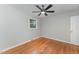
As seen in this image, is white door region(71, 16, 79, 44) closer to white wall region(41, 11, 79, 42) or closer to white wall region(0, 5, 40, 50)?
white wall region(41, 11, 79, 42)

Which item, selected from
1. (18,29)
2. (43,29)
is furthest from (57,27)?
(18,29)

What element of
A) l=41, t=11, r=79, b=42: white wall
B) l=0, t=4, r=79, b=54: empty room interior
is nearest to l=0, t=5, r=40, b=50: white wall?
l=0, t=4, r=79, b=54: empty room interior

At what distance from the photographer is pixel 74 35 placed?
137cm

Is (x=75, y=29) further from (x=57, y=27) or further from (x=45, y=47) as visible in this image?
(x=45, y=47)

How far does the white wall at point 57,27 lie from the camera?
54.3 inches

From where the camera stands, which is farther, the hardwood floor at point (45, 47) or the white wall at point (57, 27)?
the white wall at point (57, 27)

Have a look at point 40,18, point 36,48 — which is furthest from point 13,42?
point 40,18

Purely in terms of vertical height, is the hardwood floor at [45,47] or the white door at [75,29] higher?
the white door at [75,29]

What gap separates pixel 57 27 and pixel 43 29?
20 centimetres

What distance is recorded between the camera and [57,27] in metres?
1.45

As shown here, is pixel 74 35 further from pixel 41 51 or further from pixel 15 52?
pixel 15 52

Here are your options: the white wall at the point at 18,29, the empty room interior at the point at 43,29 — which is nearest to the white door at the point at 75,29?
the empty room interior at the point at 43,29

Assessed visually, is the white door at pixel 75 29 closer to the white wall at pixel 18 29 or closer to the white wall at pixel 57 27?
the white wall at pixel 57 27

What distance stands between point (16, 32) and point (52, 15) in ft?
1.82
